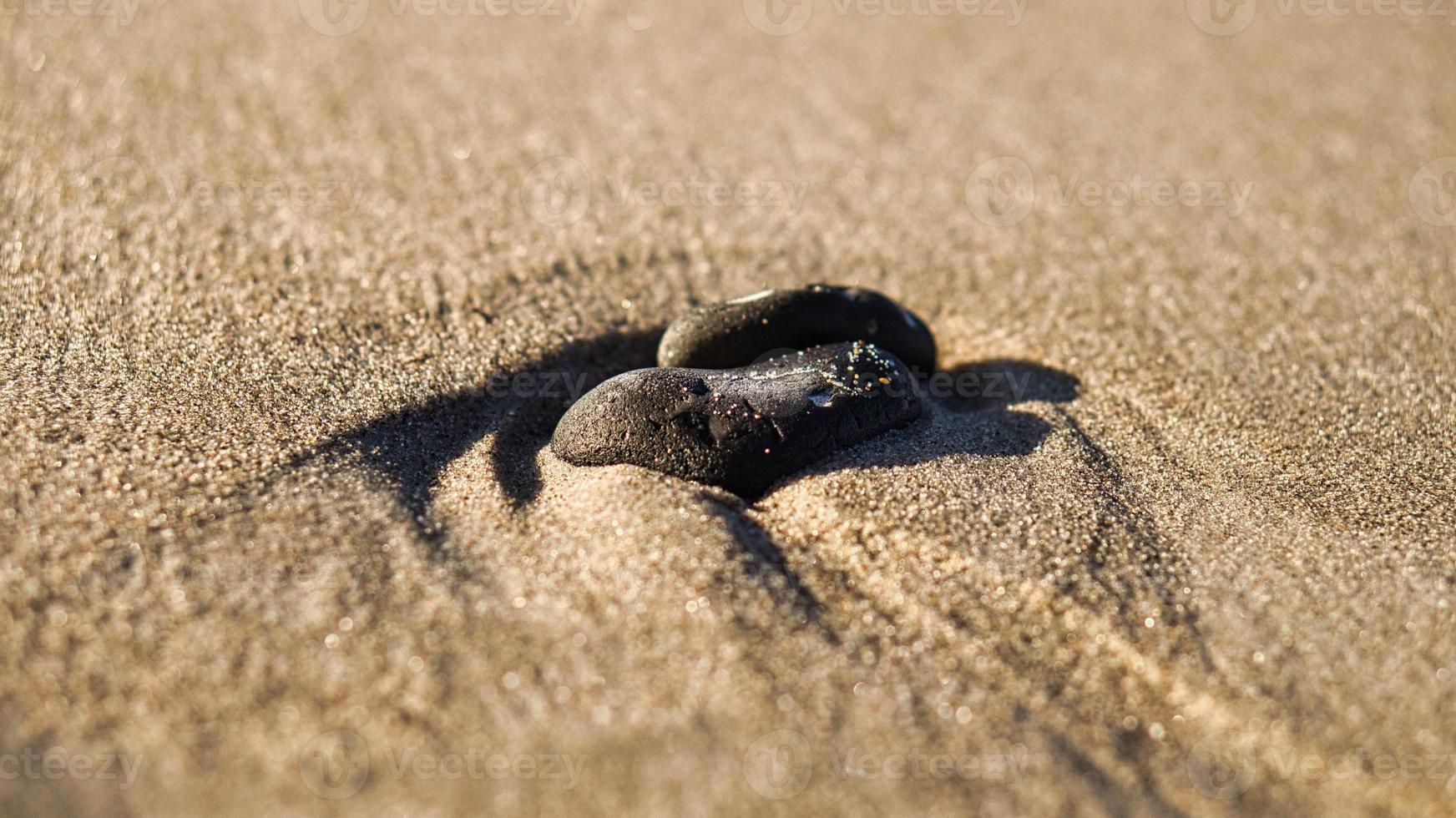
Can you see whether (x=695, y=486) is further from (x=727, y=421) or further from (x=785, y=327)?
(x=785, y=327)

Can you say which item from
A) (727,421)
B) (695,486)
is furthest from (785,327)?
(695,486)

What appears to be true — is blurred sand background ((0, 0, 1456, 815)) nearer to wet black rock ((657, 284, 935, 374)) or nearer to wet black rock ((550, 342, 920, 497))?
wet black rock ((550, 342, 920, 497))

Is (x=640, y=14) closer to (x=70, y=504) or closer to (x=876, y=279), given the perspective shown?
(x=876, y=279)

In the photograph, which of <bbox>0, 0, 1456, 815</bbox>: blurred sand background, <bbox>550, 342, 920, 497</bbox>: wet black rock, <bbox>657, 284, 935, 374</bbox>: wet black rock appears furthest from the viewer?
<bbox>657, 284, 935, 374</bbox>: wet black rock

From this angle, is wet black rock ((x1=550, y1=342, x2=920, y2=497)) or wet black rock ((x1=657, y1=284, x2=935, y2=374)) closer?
wet black rock ((x1=550, y1=342, x2=920, y2=497))

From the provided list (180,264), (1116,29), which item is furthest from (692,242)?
(1116,29)

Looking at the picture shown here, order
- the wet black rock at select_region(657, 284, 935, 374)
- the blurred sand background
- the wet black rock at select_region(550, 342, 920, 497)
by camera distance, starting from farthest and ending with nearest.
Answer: the wet black rock at select_region(657, 284, 935, 374), the wet black rock at select_region(550, 342, 920, 497), the blurred sand background

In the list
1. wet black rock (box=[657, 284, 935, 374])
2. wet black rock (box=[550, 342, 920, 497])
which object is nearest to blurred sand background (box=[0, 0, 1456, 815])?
wet black rock (box=[550, 342, 920, 497])
